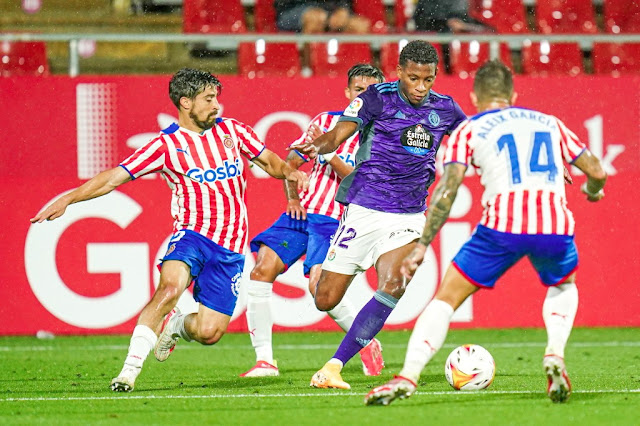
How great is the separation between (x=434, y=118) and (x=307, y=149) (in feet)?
3.67

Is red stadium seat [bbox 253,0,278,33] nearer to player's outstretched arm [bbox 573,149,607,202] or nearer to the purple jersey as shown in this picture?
the purple jersey

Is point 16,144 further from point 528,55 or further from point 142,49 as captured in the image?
point 528,55

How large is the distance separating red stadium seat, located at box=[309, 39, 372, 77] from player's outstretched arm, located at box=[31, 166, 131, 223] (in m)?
5.30

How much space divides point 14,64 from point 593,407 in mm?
7618

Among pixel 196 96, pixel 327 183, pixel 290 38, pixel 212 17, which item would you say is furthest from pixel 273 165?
pixel 212 17

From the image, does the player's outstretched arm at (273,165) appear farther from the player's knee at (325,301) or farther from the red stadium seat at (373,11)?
the red stadium seat at (373,11)

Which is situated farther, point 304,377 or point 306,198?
point 306,198

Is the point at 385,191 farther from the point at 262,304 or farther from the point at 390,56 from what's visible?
the point at 390,56

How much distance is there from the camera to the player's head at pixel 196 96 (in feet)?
23.9

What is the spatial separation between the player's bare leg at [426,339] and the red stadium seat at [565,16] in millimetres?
7988

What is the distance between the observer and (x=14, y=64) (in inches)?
448

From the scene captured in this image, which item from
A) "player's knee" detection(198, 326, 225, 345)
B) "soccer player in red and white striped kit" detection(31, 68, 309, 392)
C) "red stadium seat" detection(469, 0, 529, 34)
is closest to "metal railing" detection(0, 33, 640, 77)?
"red stadium seat" detection(469, 0, 529, 34)

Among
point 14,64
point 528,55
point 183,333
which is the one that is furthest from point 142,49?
point 183,333

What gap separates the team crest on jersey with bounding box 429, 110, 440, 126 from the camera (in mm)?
7156
